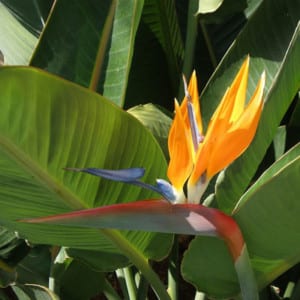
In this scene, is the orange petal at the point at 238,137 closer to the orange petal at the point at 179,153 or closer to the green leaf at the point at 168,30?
the orange petal at the point at 179,153

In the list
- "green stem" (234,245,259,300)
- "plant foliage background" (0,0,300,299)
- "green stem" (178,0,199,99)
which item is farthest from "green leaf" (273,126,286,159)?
"green stem" (234,245,259,300)

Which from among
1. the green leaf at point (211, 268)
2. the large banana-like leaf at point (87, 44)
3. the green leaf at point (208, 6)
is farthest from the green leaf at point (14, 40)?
the green leaf at point (211, 268)

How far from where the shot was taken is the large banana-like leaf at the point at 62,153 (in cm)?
73

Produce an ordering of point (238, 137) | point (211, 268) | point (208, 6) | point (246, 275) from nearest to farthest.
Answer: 1. point (238, 137)
2. point (246, 275)
3. point (211, 268)
4. point (208, 6)

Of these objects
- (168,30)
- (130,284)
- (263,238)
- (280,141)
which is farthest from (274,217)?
(168,30)

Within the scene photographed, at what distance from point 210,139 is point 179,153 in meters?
0.04

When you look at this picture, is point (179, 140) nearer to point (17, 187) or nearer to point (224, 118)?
point (224, 118)

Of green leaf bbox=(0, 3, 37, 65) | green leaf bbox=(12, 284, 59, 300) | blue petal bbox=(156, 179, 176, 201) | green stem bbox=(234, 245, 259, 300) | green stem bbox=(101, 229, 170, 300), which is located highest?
Answer: green leaf bbox=(0, 3, 37, 65)

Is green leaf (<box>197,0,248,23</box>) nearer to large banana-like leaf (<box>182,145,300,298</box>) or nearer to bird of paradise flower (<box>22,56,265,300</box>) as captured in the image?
large banana-like leaf (<box>182,145,300,298</box>)

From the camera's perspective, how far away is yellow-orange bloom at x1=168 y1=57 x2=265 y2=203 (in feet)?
2.09

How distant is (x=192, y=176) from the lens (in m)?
0.67

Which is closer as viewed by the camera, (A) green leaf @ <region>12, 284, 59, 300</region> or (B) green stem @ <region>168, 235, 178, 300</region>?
(A) green leaf @ <region>12, 284, 59, 300</region>

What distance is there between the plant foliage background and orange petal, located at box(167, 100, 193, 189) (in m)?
0.13

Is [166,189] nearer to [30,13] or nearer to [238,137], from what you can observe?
[238,137]
